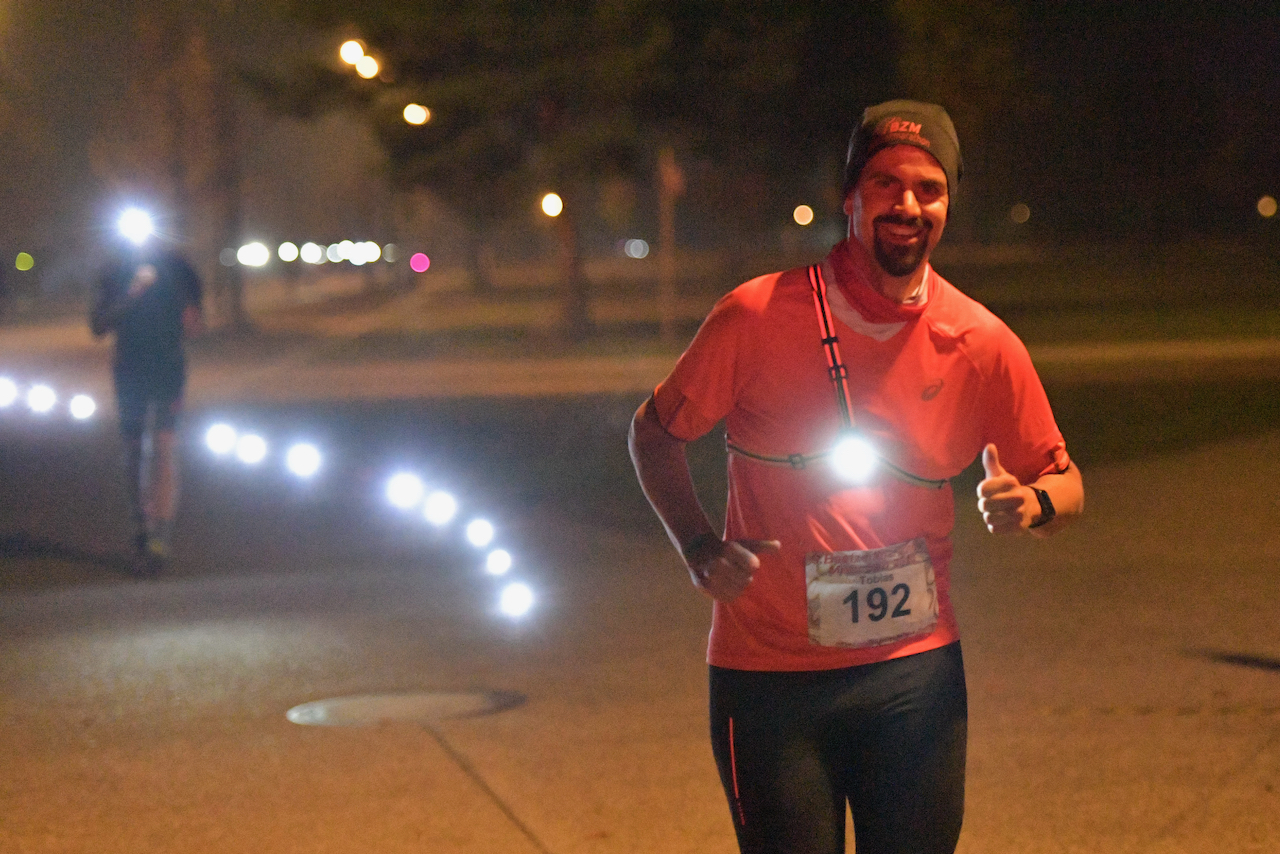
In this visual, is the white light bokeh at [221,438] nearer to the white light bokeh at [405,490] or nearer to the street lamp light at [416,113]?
the white light bokeh at [405,490]

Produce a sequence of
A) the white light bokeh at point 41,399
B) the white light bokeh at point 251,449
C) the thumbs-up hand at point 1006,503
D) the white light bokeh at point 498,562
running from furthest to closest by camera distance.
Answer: the white light bokeh at point 41,399 → the white light bokeh at point 251,449 → the white light bokeh at point 498,562 → the thumbs-up hand at point 1006,503

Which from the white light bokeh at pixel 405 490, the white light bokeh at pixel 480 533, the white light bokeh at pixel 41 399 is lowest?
the white light bokeh at pixel 480 533

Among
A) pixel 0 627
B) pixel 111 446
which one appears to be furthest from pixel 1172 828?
pixel 111 446

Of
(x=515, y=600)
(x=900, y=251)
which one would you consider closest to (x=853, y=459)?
(x=900, y=251)

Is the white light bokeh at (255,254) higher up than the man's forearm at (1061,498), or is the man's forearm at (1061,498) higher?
the white light bokeh at (255,254)

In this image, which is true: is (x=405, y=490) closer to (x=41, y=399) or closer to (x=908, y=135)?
(x=908, y=135)

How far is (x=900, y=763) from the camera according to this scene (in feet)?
10.1

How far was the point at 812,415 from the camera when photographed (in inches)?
120

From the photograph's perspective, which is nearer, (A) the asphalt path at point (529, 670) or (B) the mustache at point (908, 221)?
(B) the mustache at point (908, 221)

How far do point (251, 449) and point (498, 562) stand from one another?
7506mm

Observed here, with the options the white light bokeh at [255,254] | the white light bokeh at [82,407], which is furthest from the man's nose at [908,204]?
the white light bokeh at [255,254]

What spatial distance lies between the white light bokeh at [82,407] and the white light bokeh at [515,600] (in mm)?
12018

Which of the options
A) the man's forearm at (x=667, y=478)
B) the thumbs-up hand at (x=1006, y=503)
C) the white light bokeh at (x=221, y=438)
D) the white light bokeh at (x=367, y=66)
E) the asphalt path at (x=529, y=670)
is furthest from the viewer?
the white light bokeh at (x=367, y=66)

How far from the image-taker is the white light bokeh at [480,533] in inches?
420
